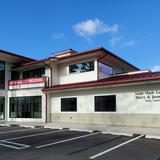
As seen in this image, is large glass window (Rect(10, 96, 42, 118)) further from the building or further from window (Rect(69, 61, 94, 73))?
window (Rect(69, 61, 94, 73))

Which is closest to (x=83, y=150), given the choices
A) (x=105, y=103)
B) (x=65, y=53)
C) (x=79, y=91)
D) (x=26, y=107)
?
(x=105, y=103)

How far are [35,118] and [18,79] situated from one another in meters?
5.00

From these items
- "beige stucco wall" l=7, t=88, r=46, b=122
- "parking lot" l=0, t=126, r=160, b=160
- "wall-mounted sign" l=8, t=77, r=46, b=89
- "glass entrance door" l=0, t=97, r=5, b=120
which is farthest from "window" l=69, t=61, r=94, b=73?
"parking lot" l=0, t=126, r=160, b=160

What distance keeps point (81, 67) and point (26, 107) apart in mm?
6634

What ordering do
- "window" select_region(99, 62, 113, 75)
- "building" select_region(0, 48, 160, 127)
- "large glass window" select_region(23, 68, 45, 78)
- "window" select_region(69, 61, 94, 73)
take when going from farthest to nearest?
"large glass window" select_region(23, 68, 45, 78) < "window" select_region(99, 62, 113, 75) < "window" select_region(69, 61, 94, 73) < "building" select_region(0, 48, 160, 127)

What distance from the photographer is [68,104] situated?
1842 centimetres

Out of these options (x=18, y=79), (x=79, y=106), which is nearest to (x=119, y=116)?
(x=79, y=106)

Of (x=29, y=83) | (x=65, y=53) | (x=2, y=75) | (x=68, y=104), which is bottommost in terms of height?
(x=68, y=104)

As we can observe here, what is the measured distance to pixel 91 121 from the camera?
16.8m

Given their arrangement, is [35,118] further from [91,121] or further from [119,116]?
[119,116]

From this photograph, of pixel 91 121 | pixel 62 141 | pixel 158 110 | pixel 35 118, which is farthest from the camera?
pixel 35 118

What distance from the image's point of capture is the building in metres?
14.4

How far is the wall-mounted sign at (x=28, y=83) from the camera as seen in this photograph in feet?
64.8

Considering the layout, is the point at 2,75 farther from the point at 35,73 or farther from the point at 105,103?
the point at 105,103
